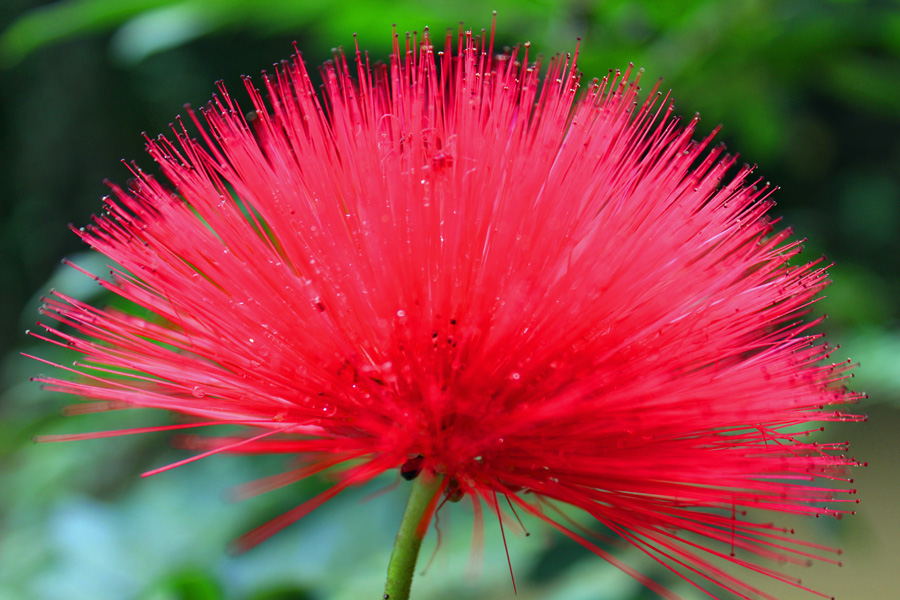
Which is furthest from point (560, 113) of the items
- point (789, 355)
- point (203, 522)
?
point (203, 522)

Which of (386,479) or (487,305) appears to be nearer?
(487,305)

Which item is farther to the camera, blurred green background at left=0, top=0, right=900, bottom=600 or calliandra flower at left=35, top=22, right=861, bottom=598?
blurred green background at left=0, top=0, right=900, bottom=600

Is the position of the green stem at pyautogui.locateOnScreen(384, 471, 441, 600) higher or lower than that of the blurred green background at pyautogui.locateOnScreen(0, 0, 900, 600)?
lower

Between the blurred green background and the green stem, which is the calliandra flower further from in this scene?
the blurred green background

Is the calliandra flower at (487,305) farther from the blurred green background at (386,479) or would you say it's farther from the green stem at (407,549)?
the blurred green background at (386,479)

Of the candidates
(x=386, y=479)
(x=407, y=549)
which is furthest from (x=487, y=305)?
(x=386, y=479)

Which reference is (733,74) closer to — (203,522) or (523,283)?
(523,283)

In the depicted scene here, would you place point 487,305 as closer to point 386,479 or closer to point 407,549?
point 407,549

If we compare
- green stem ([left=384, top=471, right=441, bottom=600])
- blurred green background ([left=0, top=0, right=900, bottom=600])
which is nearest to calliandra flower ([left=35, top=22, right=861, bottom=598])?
green stem ([left=384, top=471, right=441, bottom=600])

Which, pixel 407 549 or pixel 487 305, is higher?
pixel 487 305

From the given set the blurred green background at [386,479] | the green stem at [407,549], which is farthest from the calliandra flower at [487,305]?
the blurred green background at [386,479]
